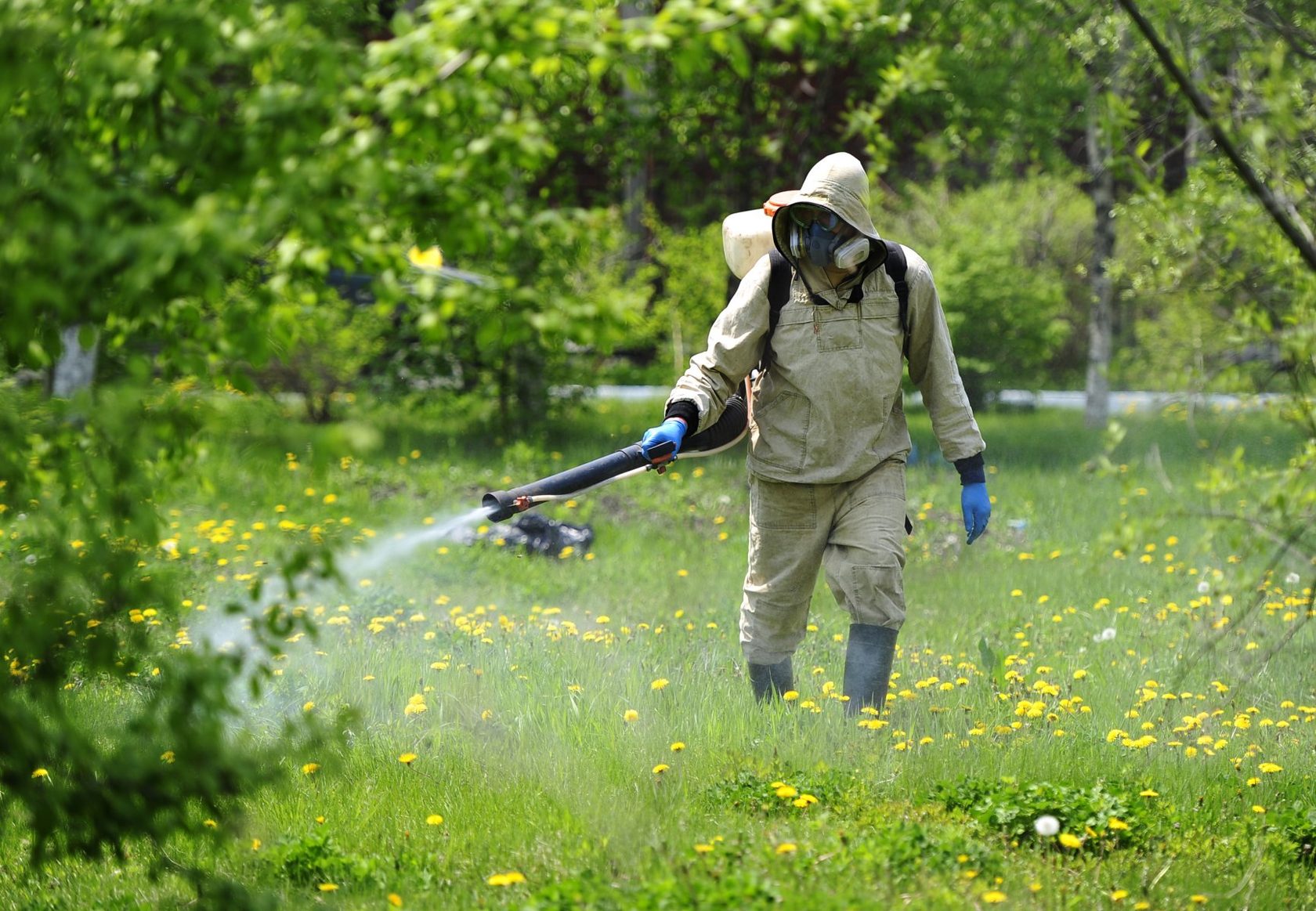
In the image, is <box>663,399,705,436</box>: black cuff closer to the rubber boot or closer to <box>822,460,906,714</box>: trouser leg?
<box>822,460,906,714</box>: trouser leg

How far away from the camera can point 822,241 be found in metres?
4.45

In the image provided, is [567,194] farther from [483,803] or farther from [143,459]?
[143,459]

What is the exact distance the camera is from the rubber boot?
4895 millimetres

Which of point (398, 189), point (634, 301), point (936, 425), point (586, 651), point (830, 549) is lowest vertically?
point (586, 651)

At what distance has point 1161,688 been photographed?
17.1ft

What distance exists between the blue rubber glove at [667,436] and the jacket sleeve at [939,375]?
837mm

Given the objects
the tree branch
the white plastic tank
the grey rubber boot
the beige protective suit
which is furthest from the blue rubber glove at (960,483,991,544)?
the tree branch

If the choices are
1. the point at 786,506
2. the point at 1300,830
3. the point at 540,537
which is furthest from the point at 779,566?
the point at 540,537

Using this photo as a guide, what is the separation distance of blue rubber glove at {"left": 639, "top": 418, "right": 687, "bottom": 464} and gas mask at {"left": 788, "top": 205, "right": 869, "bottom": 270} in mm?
685

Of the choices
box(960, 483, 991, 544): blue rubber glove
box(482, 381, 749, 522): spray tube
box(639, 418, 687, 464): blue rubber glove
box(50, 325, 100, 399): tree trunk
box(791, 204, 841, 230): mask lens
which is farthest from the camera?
box(50, 325, 100, 399): tree trunk

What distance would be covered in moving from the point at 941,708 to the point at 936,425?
0.95 metres

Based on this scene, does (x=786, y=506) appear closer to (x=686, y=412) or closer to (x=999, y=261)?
(x=686, y=412)

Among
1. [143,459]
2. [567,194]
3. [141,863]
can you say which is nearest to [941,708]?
[141,863]

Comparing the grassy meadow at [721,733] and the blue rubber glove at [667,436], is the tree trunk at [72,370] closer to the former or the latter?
the grassy meadow at [721,733]
